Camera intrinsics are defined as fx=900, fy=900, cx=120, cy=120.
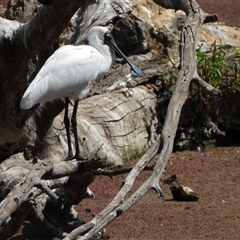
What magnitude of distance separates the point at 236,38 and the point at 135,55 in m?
1.79

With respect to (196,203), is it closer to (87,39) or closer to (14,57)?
(87,39)

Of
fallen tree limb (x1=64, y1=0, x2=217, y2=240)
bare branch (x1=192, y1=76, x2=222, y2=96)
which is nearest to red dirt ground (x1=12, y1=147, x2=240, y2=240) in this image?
bare branch (x1=192, y1=76, x2=222, y2=96)

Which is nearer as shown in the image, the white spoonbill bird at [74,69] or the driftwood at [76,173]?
the driftwood at [76,173]

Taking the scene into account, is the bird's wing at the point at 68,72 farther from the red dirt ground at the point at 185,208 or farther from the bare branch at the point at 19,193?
the bare branch at the point at 19,193

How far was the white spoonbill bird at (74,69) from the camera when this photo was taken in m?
7.19

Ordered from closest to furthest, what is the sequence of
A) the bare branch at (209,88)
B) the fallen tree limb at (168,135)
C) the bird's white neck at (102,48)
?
the fallen tree limb at (168,135), the bare branch at (209,88), the bird's white neck at (102,48)

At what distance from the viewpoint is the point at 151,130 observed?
1069 cm

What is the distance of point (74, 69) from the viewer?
7426mm

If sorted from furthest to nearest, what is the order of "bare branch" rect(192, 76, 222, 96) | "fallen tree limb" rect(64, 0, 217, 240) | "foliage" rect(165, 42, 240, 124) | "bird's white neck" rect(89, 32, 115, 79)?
"foliage" rect(165, 42, 240, 124) → "bird's white neck" rect(89, 32, 115, 79) → "bare branch" rect(192, 76, 222, 96) → "fallen tree limb" rect(64, 0, 217, 240)

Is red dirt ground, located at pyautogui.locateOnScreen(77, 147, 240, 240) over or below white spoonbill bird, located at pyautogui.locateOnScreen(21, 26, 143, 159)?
below

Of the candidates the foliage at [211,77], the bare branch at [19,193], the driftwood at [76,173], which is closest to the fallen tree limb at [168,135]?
the driftwood at [76,173]

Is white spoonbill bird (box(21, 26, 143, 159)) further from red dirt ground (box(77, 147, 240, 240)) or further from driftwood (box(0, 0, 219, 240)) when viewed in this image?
red dirt ground (box(77, 147, 240, 240))

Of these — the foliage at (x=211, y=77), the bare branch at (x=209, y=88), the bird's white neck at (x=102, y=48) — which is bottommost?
the foliage at (x=211, y=77)

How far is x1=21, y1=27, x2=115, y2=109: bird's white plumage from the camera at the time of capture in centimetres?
720
